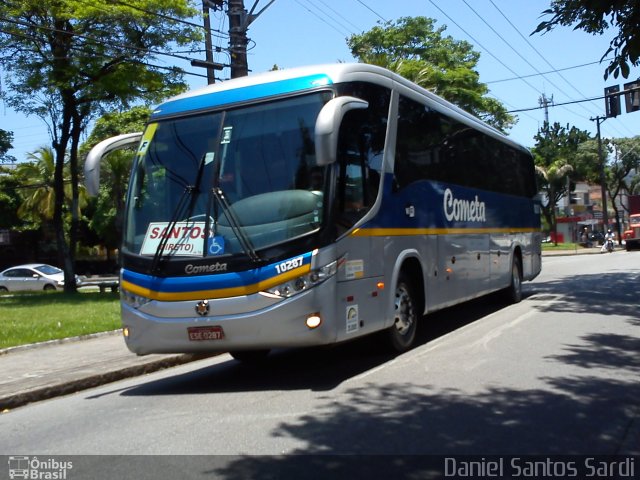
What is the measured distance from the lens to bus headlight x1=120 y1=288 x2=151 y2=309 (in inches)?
306

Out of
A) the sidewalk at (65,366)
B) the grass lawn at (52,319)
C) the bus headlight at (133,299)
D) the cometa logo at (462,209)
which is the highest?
the cometa logo at (462,209)

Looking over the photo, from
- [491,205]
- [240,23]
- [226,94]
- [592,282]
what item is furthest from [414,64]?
[226,94]

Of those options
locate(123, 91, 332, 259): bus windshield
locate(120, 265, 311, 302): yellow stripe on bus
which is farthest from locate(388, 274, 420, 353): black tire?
locate(123, 91, 332, 259): bus windshield

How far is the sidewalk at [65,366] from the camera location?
8211 mm

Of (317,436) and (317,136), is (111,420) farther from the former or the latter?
(317,136)

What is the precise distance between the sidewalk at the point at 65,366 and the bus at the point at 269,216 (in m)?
1.26

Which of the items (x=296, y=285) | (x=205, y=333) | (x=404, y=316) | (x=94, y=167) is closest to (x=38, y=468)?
(x=205, y=333)

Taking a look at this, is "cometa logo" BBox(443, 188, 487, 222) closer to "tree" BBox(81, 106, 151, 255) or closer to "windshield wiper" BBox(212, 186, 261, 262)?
"windshield wiper" BBox(212, 186, 261, 262)

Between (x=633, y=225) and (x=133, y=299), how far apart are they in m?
45.5

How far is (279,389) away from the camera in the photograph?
765cm

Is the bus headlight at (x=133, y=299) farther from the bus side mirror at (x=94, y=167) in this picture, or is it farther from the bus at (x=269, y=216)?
the bus side mirror at (x=94, y=167)

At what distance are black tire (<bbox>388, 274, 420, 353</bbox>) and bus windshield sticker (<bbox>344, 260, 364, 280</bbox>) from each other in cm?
116

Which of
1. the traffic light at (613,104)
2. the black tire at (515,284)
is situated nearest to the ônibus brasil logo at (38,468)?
the black tire at (515,284)

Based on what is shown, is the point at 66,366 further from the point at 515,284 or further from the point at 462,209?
the point at 515,284
